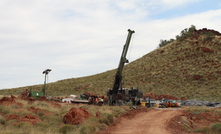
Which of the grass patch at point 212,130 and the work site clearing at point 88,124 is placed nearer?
the work site clearing at point 88,124

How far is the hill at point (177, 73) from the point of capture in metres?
54.2

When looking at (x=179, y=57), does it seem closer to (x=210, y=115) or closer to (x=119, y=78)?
(x=119, y=78)

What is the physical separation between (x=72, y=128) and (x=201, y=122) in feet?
31.1

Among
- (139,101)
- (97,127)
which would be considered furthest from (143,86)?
(97,127)

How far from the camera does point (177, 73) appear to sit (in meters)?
63.9

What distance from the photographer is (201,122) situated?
18203 mm

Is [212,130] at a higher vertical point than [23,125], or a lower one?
lower

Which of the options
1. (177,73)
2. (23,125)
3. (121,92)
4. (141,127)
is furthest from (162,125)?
(177,73)

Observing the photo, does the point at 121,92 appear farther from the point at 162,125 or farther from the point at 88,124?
the point at 88,124

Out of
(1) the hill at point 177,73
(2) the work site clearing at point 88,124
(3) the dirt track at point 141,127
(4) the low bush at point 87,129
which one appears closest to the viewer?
(4) the low bush at point 87,129

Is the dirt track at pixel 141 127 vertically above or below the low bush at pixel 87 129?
below

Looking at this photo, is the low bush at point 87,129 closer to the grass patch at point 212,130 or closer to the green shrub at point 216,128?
the grass patch at point 212,130

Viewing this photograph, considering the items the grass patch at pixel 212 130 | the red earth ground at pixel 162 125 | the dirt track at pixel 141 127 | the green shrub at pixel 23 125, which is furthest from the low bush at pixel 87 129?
the grass patch at pixel 212 130

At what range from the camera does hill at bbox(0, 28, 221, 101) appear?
178 ft
